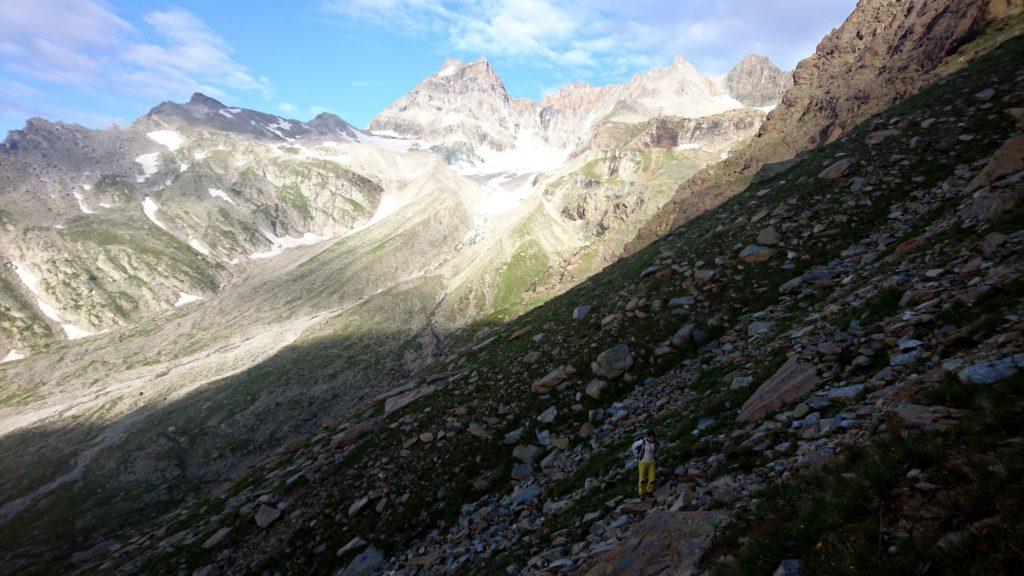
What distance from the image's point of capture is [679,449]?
13086mm

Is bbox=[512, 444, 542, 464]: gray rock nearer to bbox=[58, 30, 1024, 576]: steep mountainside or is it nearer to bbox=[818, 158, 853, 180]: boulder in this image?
bbox=[58, 30, 1024, 576]: steep mountainside

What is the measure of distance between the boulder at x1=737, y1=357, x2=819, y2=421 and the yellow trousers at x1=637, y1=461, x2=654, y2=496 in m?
3.35

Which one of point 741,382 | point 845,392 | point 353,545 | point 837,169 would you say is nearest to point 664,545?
point 845,392

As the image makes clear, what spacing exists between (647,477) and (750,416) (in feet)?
12.1

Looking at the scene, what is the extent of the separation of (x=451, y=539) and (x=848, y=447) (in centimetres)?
1443

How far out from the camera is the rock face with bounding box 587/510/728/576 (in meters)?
8.27

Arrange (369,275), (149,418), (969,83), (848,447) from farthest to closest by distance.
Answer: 1. (369,275)
2. (149,418)
3. (969,83)
4. (848,447)

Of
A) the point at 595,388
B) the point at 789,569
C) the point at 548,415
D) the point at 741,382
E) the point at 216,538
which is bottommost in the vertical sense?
the point at 548,415

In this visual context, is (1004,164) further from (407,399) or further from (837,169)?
(407,399)

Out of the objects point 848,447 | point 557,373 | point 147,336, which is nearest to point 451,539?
point 557,373

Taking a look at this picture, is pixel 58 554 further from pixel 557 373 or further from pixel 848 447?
pixel 848 447

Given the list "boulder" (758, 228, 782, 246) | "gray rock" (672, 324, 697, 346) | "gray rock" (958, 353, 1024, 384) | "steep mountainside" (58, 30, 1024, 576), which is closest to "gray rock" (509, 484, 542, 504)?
"steep mountainside" (58, 30, 1024, 576)

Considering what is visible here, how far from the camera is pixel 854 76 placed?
278 ft

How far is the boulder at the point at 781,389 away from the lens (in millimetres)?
12180
